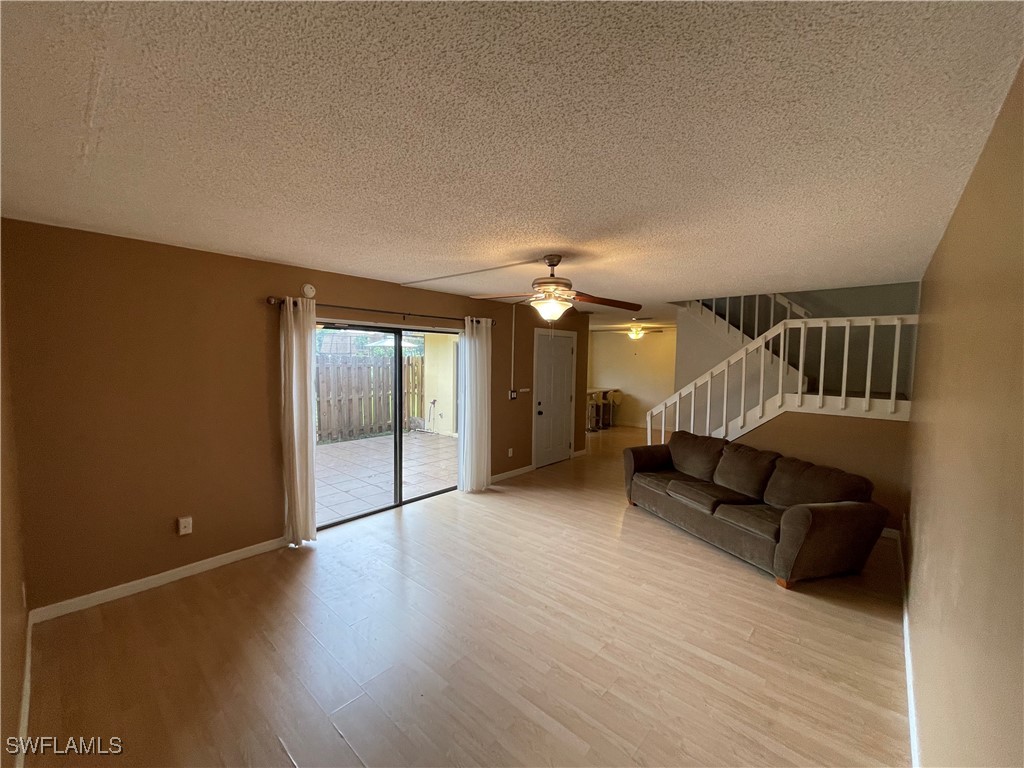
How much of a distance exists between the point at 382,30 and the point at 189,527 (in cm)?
347

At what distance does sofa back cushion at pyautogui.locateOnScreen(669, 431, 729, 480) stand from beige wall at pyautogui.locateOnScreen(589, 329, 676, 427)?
16.8ft

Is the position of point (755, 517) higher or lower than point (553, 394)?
lower

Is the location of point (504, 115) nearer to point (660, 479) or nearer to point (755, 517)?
point (755, 517)

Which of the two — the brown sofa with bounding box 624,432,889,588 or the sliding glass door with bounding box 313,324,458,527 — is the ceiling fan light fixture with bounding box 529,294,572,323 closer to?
the sliding glass door with bounding box 313,324,458,527

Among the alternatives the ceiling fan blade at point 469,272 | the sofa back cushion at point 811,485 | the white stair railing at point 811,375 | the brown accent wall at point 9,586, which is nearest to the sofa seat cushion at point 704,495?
the sofa back cushion at point 811,485

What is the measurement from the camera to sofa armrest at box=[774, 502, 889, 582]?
2822 mm

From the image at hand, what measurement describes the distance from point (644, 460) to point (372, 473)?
3567 millimetres

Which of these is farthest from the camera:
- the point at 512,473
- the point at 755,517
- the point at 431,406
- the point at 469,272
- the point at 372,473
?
the point at 431,406

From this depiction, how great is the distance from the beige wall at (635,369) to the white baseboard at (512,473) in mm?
4814

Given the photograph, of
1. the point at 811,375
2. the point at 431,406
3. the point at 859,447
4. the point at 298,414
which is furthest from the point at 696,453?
the point at 431,406

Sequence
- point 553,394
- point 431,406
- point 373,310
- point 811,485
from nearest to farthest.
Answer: point 811,485
point 373,310
point 553,394
point 431,406

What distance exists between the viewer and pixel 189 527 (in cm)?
299

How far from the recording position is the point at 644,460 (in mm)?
4543

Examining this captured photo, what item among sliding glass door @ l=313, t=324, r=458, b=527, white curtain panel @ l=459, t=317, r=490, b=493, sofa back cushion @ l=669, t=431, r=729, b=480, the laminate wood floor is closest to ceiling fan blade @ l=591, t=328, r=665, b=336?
sliding glass door @ l=313, t=324, r=458, b=527
